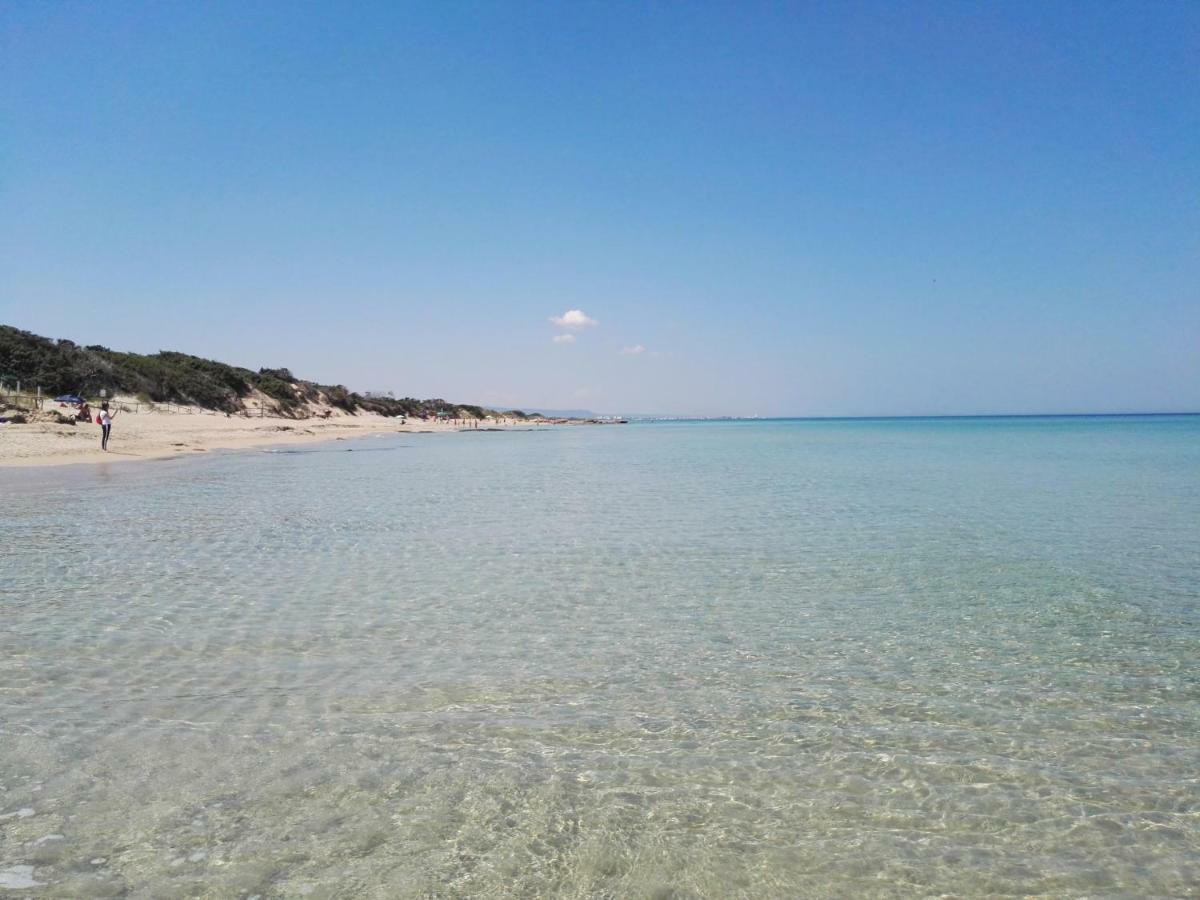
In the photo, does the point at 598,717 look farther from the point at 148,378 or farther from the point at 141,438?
the point at 148,378

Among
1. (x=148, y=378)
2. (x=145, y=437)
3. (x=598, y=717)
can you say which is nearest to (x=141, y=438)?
(x=145, y=437)

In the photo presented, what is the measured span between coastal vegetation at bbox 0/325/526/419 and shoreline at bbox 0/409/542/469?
144 inches

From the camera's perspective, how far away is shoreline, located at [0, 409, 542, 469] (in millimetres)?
26719

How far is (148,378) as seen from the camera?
5409 cm

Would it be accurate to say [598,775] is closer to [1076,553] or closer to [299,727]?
[299,727]

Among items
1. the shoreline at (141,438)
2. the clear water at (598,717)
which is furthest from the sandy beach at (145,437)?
the clear water at (598,717)

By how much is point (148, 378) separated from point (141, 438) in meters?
21.9

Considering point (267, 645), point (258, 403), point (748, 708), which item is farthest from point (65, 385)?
point (748, 708)

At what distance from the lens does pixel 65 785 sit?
12.9 ft

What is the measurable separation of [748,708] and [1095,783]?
2.04 m

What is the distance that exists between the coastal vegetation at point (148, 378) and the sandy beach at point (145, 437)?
9.30 ft

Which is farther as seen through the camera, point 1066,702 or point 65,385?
point 65,385

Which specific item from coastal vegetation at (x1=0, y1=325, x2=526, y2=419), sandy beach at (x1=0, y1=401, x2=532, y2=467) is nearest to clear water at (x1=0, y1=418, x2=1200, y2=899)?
sandy beach at (x1=0, y1=401, x2=532, y2=467)

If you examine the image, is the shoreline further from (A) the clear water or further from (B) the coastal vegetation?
(A) the clear water
